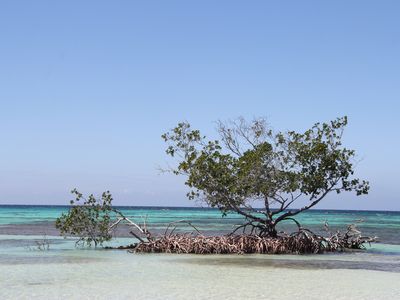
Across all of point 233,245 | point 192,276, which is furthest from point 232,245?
point 192,276

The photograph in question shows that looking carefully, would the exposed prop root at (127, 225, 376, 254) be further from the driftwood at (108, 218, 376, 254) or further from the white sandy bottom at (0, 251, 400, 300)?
the white sandy bottom at (0, 251, 400, 300)

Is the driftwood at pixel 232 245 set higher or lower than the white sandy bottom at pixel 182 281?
higher

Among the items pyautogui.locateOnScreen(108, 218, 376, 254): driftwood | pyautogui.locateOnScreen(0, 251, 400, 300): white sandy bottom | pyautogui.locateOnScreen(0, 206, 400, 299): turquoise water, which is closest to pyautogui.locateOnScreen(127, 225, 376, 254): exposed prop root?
pyautogui.locateOnScreen(108, 218, 376, 254): driftwood

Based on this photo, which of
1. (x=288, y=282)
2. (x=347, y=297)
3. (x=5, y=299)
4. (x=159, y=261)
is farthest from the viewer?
(x=159, y=261)

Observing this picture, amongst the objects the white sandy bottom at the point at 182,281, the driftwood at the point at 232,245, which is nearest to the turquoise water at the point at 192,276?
the white sandy bottom at the point at 182,281

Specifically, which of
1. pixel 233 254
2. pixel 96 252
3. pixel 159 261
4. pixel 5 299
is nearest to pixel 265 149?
pixel 233 254

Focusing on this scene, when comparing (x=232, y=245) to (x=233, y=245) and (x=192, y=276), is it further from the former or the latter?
(x=192, y=276)

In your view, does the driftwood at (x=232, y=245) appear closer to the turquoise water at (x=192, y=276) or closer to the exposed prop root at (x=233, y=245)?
the exposed prop root at (x=233, y=245)

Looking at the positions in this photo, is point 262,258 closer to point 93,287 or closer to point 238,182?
point 238,182

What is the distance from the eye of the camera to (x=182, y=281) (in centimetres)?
1401

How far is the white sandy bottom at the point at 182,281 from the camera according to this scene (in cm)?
1220

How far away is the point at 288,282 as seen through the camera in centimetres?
1394

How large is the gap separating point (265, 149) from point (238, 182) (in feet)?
4.77

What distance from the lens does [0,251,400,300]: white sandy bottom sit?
12.2m
